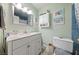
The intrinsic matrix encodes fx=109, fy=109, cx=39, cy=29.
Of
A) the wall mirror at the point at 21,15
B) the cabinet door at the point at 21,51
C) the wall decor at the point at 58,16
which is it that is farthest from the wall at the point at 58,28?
the cabinet door at the point at 21,51

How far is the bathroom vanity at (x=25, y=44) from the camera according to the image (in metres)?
1.31

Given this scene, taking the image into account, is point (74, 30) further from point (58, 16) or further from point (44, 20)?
point (44, 20)

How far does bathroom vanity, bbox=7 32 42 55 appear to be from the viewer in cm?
131

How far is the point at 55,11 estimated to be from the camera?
1.42m

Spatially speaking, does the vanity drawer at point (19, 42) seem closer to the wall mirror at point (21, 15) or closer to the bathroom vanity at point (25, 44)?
the bathroom vanity at point (25, 44)

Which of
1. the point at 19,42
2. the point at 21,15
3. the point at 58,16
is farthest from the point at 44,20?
the point at 19,42

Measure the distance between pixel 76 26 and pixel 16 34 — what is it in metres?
0.76

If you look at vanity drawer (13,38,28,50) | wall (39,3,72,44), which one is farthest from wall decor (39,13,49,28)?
vanity drawer (13,38,28,50)

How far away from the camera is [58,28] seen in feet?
4.67

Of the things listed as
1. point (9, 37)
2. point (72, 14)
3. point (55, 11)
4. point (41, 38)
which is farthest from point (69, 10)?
point (9, 37)

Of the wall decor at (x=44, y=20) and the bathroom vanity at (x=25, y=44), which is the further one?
the wall decor at (x=44, y=20)

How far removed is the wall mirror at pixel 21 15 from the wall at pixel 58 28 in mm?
157

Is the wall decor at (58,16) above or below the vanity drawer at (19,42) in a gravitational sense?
above
